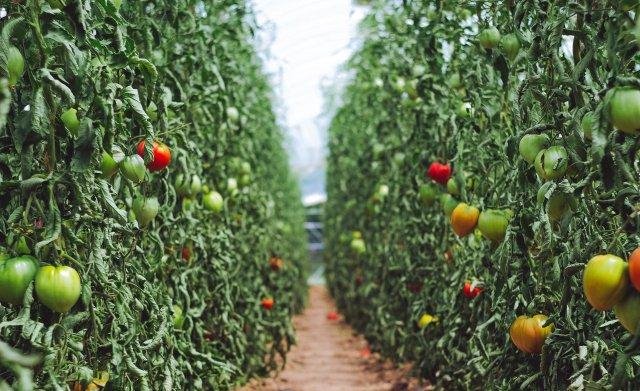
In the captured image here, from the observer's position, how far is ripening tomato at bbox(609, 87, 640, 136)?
4.03ft

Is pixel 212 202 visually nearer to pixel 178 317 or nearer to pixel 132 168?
pixel 178 317

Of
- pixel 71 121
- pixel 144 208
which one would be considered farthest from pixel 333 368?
pixel 71 121

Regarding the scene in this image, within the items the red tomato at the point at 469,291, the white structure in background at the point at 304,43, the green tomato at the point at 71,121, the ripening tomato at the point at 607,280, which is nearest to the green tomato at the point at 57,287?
the green tomato at the point at 71,121

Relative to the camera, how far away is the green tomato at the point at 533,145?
1701mm

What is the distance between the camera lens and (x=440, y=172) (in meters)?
3.06

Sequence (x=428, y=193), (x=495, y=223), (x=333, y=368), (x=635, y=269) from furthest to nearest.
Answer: (x=333, y=368), (x=428, y=193), (x=495, y=223), (x=635, y=269)

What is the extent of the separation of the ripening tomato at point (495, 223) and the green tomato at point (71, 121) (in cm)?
123

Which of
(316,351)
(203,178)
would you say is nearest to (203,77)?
(203,178)

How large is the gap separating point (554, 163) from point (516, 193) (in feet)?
1.44

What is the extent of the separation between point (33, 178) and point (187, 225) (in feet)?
4.70

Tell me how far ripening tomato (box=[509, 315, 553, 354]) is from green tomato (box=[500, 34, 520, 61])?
0.74 metres

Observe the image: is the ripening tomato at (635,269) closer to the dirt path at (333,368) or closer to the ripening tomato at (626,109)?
the ripening tomato at (626,109)

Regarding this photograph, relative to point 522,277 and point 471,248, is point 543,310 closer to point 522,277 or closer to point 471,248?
point 522,277

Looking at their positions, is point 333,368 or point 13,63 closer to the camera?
point 13,63
